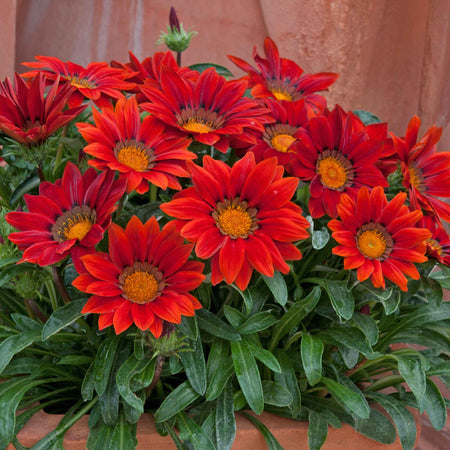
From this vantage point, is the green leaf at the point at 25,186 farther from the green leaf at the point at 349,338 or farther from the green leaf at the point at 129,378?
the green leaf at the point at 349,338

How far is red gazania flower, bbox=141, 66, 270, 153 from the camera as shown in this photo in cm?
61

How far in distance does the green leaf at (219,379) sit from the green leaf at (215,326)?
0.03 metres

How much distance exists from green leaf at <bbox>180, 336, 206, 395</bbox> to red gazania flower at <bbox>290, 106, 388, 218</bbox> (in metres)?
0.21

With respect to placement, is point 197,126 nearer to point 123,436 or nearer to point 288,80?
point 288,80

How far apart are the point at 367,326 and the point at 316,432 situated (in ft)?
0.43

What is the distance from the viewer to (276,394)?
2.09 feet

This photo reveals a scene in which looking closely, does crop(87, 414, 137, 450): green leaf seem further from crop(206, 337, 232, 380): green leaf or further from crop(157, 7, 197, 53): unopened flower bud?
crop(157, 7, 197, 53): unopened flower bud

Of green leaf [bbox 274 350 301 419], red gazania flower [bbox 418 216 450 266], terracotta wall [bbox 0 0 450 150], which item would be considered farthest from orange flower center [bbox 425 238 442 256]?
terracotta wall [bbox 0 0 450 150]

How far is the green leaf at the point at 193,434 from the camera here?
60 cm

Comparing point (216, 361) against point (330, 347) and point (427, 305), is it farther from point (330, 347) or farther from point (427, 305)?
point (427, 305)

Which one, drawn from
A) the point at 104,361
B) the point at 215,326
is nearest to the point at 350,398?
the point at 215,326

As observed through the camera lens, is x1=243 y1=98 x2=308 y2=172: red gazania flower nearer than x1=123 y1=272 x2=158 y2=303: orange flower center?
No

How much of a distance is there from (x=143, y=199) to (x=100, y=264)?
0.81 feet

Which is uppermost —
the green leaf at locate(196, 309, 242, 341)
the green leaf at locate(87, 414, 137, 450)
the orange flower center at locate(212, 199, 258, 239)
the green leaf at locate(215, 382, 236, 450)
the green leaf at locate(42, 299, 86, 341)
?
the orange flower center at locate(212, 199, 258, 239)
